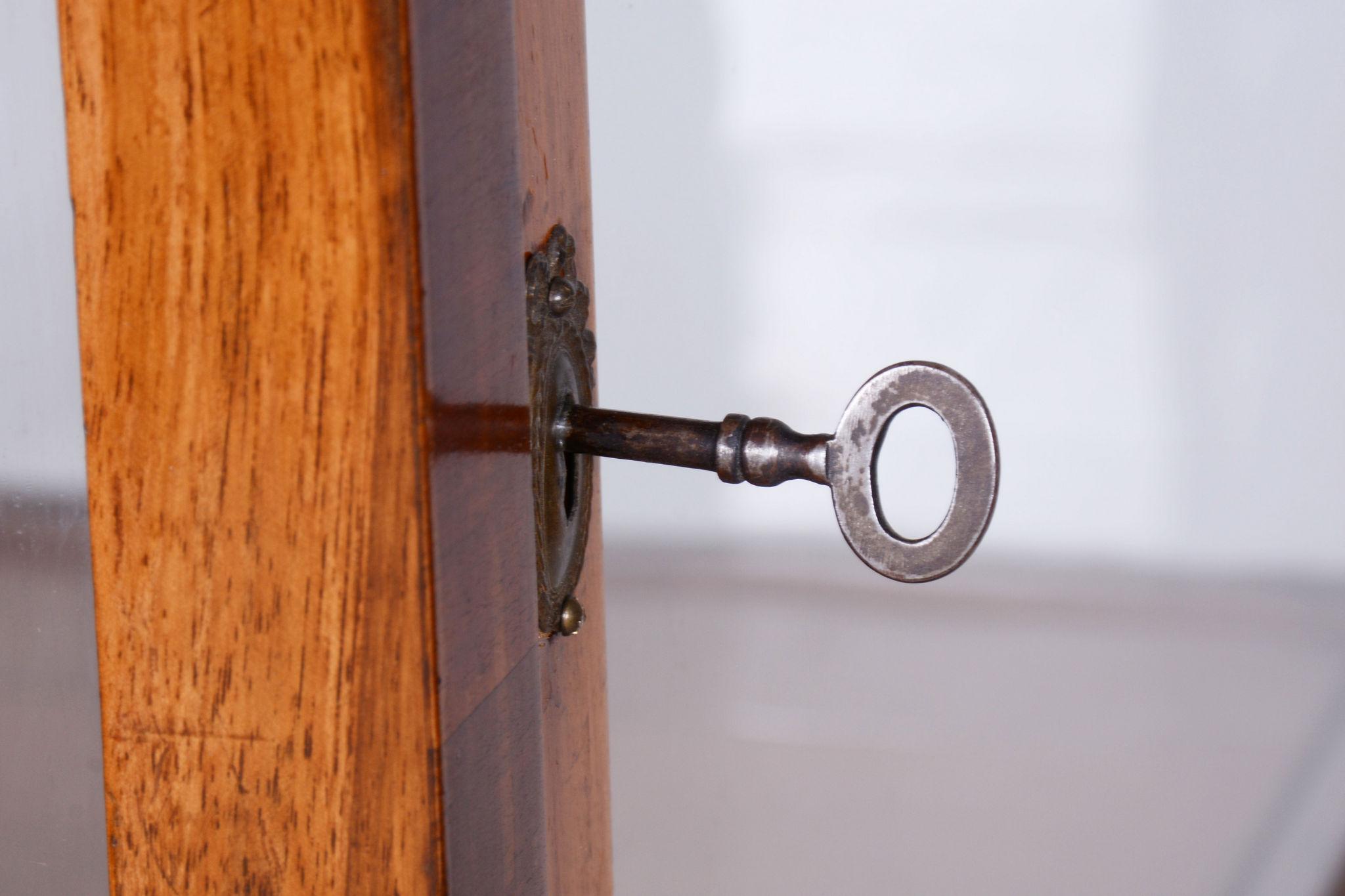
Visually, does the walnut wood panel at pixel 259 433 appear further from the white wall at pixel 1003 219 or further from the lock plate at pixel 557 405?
Answer: the white wall at pixel 1003 219

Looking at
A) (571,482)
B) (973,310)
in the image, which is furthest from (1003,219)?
(571,482)

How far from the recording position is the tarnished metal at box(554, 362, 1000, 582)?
33 centimetres

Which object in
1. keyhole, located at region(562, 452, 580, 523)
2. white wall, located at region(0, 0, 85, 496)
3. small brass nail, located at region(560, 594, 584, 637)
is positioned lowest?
small brass nail, located at region(560, 594, 584, 637)

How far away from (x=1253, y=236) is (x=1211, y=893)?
2.31 ft

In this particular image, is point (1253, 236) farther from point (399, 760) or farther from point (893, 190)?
point (399, 760)

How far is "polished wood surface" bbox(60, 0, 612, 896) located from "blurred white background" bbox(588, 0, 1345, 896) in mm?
975

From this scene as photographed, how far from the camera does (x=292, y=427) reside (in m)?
0.25

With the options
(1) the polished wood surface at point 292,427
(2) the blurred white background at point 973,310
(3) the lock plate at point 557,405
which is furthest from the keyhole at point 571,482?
(2) the blurred white background at point 973,310

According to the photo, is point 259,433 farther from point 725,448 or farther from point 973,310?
point 973,310

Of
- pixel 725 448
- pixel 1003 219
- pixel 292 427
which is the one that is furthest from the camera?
pixel 1003 219

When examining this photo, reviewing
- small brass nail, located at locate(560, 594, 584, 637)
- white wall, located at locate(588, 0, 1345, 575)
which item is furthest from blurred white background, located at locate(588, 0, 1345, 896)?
small brass nail, located at locate(560, 594, 584, 637)

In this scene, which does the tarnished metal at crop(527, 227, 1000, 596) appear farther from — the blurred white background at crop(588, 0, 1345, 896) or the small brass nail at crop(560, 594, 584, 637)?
the blurred white background at crop(588, 0, 1345, 896)

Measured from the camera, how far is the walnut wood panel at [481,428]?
254mm

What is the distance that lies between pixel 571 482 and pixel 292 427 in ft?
0.48
